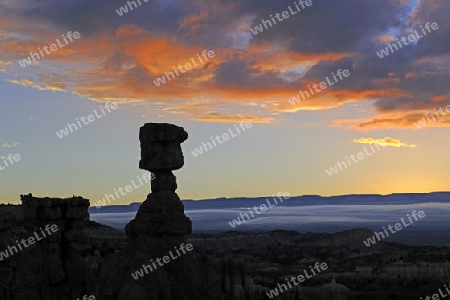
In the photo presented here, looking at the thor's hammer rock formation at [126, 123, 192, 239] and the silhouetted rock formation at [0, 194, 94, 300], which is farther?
the silhouetted rock formation at [0, 194, 94, 300]

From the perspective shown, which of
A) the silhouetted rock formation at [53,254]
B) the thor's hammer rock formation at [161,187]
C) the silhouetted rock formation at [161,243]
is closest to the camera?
the silhouetted rock formation at [161,243]

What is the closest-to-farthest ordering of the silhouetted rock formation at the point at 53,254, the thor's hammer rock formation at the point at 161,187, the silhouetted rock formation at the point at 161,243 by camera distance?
the silhouetted rock formation at the point at 161,243, the thor's hammer rock formation at the point at 161,187, the silhouetted rock formation at the point at 53,254

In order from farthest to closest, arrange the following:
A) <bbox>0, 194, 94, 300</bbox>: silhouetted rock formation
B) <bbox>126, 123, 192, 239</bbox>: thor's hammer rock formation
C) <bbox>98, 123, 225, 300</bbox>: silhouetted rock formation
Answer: <bbox>0, 194, 94, 300</bbox>: silhouetted rock formation, <bbox>126, 123, 192, 239</bbox>: thor's hammer rock formation, <bbox>98, 123, 225, 300</bbox>: silhouetted rock formation

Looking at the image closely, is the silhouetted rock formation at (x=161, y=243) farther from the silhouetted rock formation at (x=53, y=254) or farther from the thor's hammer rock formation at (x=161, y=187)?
the silhouetted rock formation at (x=53, y=254)

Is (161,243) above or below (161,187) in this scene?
below

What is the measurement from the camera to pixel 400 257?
8650cm

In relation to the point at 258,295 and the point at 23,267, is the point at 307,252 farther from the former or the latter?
the point at 23,267

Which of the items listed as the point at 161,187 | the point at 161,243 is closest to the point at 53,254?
the point at 161,243

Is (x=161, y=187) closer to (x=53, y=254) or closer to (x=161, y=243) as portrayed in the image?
(x=161, y=243)

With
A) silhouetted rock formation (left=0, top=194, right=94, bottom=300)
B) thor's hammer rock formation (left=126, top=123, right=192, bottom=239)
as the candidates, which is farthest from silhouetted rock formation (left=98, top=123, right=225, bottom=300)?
silhouetted rock formation (left=0, top=194, right=94, bottom=300)

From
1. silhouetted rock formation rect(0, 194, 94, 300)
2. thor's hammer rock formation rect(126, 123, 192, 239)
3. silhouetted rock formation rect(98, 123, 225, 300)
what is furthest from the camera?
silhouetted rock formation rect(0, 194, 94, 300)

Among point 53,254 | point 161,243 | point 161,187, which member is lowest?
point 161,243

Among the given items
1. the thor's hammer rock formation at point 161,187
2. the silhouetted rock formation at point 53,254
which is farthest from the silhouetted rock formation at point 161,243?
the silhouetted rock formation at point 53,254

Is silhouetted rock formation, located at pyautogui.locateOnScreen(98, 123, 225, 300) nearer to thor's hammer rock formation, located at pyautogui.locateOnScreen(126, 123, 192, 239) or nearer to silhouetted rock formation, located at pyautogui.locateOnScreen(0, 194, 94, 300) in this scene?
thor's hammer rock formation, located at pyautogui.locateOnScreen(126, 123, 192, 239)
